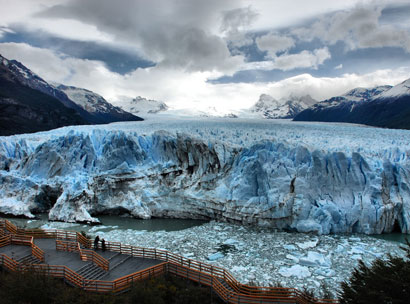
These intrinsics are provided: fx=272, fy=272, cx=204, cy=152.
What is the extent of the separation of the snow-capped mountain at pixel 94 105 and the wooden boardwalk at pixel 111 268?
7296 cm

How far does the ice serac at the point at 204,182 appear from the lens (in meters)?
12.7

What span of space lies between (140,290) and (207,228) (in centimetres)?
717

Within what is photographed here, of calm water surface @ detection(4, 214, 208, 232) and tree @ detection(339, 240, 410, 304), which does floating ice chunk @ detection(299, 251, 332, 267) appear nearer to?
tree @ detection(339, 240, 410, 304)

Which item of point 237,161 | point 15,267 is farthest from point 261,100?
point 15,267

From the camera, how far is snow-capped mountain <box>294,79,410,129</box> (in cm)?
4703

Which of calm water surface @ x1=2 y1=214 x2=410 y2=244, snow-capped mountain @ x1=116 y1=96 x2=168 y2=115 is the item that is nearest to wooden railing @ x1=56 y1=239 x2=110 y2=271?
calm water surface @ x1=2 y1=214 x2=410 y2=244

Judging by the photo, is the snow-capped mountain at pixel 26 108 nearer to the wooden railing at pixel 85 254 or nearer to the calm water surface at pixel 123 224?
the calm water surface at pixel 123 224

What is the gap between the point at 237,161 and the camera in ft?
51.0

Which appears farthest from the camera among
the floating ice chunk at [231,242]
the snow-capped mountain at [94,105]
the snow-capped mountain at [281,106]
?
the snow-capped mountain at [281,106]

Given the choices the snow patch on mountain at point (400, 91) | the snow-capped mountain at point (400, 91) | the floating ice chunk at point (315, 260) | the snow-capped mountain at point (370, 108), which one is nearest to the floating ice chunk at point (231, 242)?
the floating ice chunk at point (315, 260)

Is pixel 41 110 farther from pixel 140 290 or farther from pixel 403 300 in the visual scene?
pixel 403 300

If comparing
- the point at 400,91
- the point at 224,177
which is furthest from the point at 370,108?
the point at 224,177

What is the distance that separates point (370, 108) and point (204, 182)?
5343 cm

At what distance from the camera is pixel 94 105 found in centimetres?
8381
